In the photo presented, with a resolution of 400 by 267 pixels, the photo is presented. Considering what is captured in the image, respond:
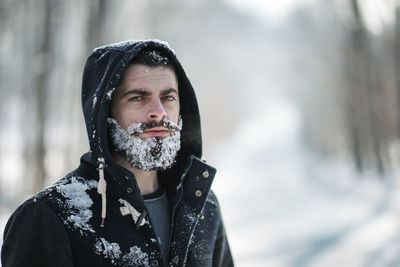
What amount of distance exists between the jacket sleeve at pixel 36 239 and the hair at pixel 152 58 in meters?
0.85

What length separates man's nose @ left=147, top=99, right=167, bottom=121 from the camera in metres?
2.31

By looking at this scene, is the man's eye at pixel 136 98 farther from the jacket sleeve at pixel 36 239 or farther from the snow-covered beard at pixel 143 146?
the jacket sleeve at pixel 36 239

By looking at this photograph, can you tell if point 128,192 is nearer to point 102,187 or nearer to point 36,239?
point 102,187

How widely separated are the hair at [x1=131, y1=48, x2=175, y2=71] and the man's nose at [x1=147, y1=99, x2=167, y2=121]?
22 centimetres

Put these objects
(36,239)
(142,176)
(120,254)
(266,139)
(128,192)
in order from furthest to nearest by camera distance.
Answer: (266,139), (142,176), (128,192), (120,254), (36,239)

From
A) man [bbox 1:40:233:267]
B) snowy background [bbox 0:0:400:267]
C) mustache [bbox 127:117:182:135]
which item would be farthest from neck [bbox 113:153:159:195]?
snowy background [bbox 0:0:400:267]

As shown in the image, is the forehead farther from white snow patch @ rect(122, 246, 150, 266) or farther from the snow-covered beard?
white snow patch @ rect(122, 246, 150, 266)

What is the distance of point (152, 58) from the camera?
244 centimetres

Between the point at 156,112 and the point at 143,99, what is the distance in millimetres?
108

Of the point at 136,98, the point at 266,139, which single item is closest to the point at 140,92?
the point at 136,98

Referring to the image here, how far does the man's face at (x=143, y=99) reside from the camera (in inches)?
91.9

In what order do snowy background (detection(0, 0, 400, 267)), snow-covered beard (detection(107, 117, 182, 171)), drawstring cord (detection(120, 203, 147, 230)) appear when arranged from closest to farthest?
drawstring cord (detection(120, 203, 147, 230)), snow-covered beard (detection(107, 117, 182, 171)), snowy background (detection(0, 0, 400, 267))

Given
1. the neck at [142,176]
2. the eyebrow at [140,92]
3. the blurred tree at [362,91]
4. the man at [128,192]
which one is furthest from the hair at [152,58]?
the blurred tree at [362,91]

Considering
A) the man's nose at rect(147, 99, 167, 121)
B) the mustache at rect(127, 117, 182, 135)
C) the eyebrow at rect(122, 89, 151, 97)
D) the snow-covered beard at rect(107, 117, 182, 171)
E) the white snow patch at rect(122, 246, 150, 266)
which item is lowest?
the white snow patch at rect(122, 246, 150, 266)
